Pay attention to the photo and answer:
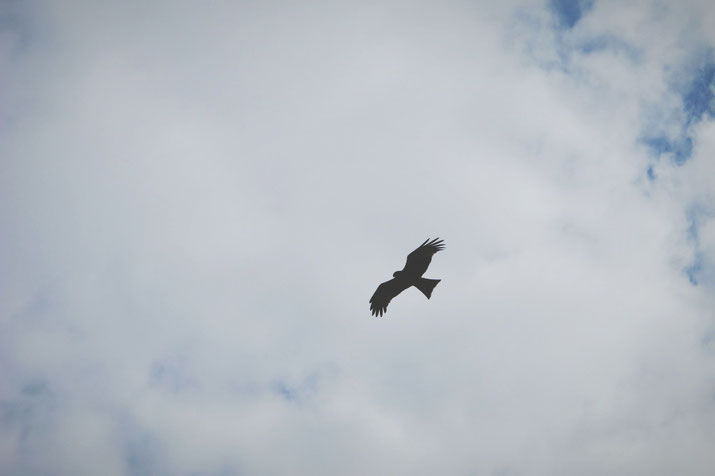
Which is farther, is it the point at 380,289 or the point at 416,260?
the point at 380,289

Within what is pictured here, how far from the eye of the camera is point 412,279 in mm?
13750

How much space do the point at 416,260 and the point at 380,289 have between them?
2.28 metres

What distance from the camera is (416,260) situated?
514 inches

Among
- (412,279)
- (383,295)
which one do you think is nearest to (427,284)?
(412,279)

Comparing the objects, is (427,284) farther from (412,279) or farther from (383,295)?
(383,295)

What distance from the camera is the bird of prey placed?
1297 cm

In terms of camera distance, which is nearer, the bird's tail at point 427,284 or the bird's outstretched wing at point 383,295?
the bird's tail at point 427,284

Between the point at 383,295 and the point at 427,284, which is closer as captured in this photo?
the point at 427,284

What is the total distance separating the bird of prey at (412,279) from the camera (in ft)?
42.5

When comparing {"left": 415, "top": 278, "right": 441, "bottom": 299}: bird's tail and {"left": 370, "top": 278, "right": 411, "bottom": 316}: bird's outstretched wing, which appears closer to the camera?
{"left": 415, "top": 278, "right": 441, "bottom": 299}: bird's tail

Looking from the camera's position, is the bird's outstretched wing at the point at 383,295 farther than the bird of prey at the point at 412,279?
Yes

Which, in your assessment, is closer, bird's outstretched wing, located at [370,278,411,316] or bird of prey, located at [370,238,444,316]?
bird of prey, located at [370,238,444,316]

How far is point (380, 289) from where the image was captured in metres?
14.5
